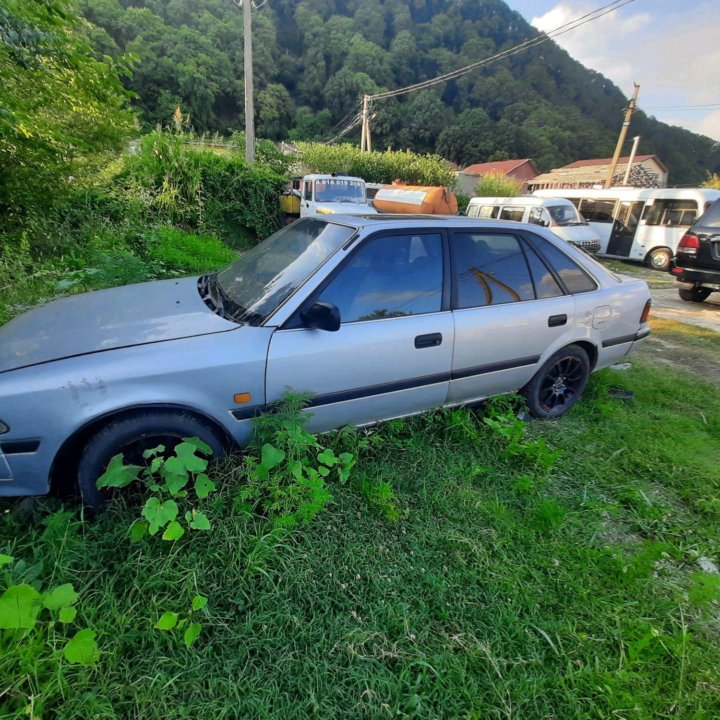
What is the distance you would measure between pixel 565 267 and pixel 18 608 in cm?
354

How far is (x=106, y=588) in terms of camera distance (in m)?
1.56

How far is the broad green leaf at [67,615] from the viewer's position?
4.29 feet

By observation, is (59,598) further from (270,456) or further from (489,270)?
(489,270)

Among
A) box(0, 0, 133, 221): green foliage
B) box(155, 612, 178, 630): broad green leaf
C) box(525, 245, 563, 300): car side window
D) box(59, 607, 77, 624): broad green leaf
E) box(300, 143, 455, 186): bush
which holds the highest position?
box(300, 143, 455, 186): bush

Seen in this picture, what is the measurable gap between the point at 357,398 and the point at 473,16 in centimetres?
6653

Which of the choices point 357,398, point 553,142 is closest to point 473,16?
point 553,142

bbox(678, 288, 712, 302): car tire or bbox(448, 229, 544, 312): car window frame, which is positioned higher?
bbox(448, 229, 544, 312): car window frame

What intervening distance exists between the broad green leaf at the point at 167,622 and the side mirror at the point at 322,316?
135 centimetres

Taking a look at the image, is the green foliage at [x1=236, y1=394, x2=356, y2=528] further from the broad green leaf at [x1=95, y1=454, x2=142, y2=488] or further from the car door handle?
the car door handle

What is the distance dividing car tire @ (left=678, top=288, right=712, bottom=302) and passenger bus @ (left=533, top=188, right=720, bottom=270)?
4817 millimetres

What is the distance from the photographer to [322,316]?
2045 mm

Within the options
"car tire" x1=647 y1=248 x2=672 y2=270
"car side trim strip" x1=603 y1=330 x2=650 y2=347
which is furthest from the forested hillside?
"car side trim strip" x1=603 y1=330 x2=650 y2=347

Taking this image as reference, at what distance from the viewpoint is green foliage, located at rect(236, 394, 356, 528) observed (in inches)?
74.3

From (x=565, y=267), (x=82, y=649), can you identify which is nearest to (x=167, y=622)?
(x=82, y=649)
